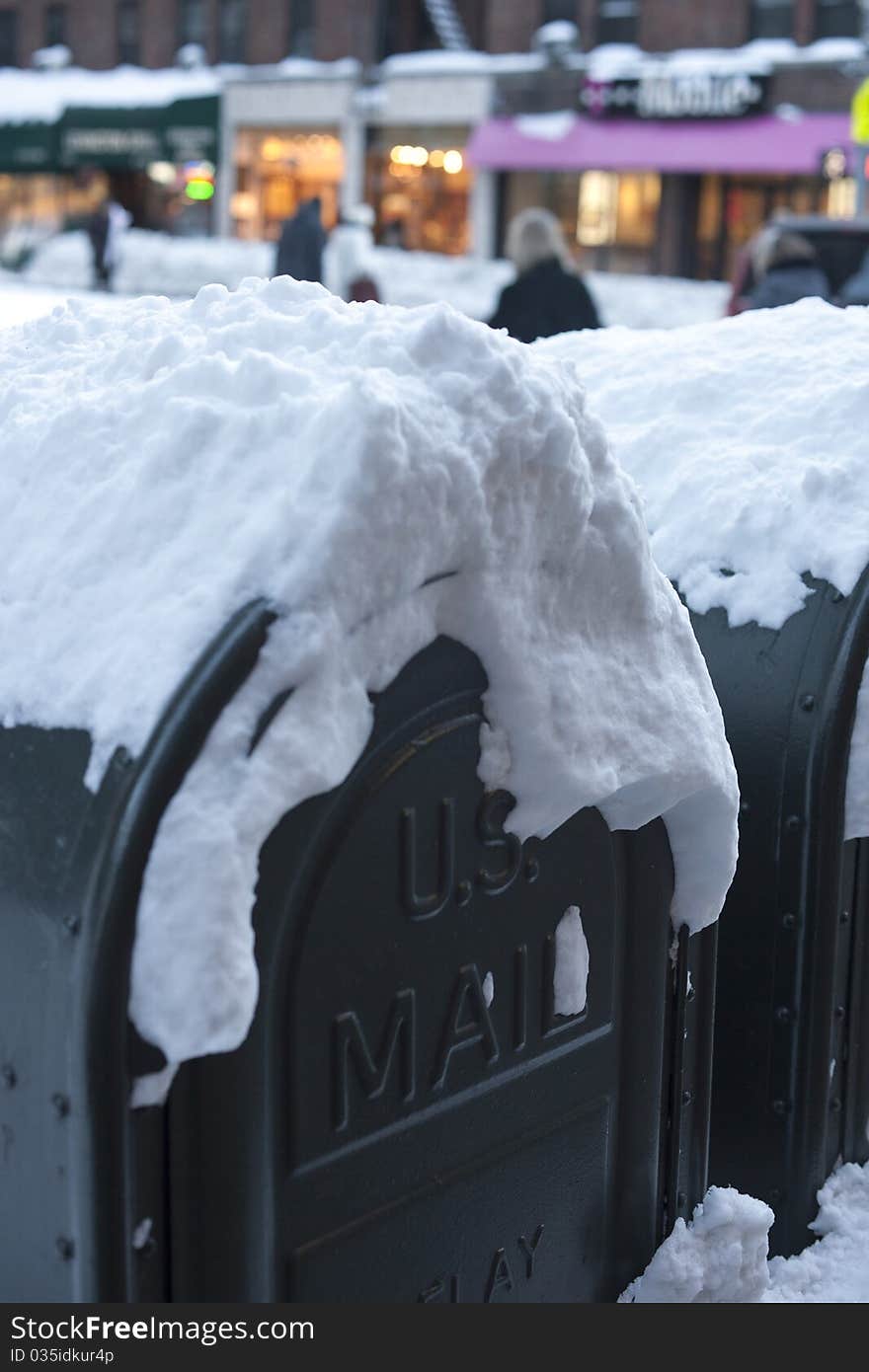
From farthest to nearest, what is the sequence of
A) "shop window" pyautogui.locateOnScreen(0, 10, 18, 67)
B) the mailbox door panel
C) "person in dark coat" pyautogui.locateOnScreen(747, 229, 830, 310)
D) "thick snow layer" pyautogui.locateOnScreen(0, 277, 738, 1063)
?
"shop window" pyautogui.locateOnScreen(0, 10, 18, 67) → "person in dark coat" pyautogui.locateOnScreen(747, 229, 830, 310) → the mailbox door panel → "thick snow layer" pyautogui.locateOnScreen(0, 277, 738, 1063)

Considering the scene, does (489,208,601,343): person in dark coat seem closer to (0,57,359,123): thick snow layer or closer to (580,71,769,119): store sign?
(580,71,769,119): store sign

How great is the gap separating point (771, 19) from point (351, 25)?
9.09 m

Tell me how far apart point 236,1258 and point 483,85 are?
3229 centimetres

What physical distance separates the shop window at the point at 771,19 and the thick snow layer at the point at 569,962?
29.6 metres

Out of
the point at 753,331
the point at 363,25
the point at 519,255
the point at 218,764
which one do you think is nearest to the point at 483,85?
the point at 363,25

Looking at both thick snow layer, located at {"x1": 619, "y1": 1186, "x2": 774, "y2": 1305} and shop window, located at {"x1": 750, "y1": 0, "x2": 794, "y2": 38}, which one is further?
shop window, located at {"x1": 750, "y1": 0, "x2": 794, "y2": 38}

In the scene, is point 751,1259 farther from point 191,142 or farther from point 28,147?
point 28,147

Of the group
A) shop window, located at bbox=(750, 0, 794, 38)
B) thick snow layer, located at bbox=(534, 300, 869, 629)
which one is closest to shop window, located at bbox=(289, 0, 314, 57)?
shop window, located at bbox=(750, 0, 794, 38)

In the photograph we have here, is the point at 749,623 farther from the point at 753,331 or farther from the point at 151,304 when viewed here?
the point at 151,304

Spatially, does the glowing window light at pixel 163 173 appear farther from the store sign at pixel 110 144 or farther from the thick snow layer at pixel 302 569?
the thick snow layer at pixel 302 569

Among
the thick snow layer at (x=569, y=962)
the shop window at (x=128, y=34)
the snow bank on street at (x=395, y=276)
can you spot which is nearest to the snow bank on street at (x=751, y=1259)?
the thick snow layer at (x=569, y=962)

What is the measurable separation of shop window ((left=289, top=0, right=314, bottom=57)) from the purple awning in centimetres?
506

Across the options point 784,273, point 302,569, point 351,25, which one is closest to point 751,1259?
point 302,569

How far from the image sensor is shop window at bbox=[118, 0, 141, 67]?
36.6 metres
